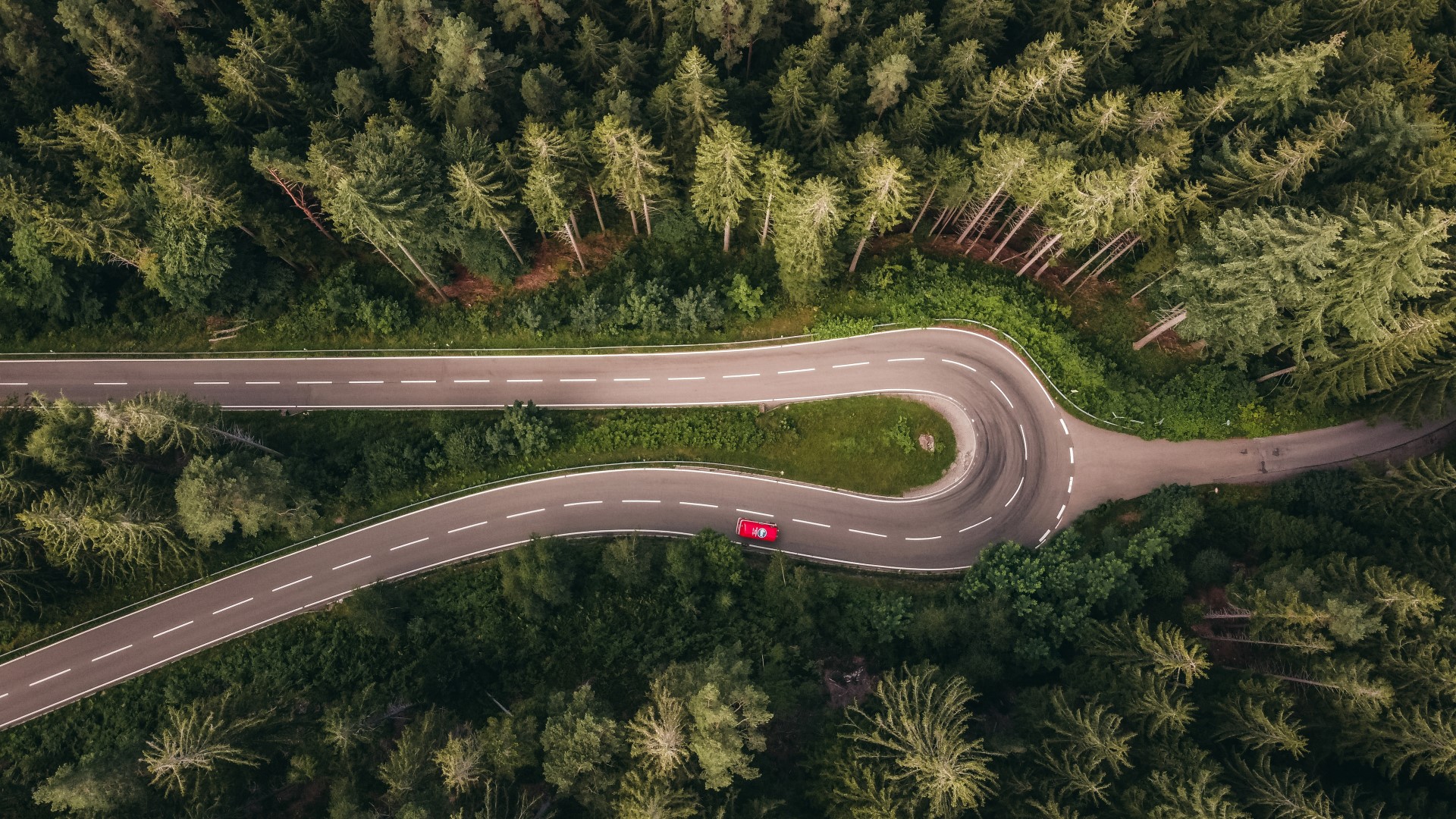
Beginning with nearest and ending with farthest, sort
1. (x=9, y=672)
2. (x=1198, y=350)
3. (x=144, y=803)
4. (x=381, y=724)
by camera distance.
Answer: (x=144, y=803) → (x=381, y=724) → (x=9, y=672) → (x=1198, y=350)

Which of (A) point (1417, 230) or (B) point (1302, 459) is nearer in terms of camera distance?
(A) point (1417, 230)

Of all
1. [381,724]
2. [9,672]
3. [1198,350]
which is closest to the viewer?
[381,724]

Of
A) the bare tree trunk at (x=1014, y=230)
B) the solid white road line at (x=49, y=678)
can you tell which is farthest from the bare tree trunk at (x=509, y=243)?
the solid white road line at (x=49, y=678)

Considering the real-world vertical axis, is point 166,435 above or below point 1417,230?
below

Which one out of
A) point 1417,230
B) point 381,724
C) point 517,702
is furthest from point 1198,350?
point 381,724

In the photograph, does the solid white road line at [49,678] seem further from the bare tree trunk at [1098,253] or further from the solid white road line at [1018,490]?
the bare tree trunk at [1098,253]

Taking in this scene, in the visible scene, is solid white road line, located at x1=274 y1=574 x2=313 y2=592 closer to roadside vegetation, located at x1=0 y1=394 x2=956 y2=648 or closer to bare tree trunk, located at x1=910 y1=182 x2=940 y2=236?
roadside vegetation, located at x1=0 y1=394 x2=956 y2=648

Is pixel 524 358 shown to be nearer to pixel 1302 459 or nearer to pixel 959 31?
pixel 959 31

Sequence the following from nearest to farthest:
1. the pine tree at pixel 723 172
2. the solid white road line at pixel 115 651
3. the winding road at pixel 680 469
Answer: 1. the pine tree at pixel 723 172
2. the solid white road line at pixel 115 651
3. the winding road at pixel 680 469
